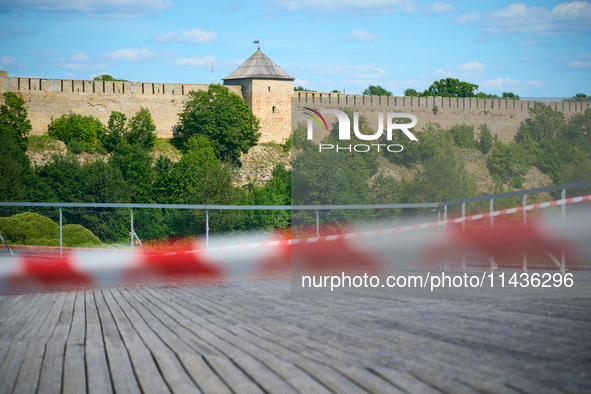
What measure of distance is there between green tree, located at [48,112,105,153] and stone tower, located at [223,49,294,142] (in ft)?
32.2

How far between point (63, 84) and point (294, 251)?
106 feet

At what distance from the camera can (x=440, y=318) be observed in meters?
2.44

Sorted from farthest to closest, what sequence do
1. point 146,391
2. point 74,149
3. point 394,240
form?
point 74,149, point 394,240, point 146,391

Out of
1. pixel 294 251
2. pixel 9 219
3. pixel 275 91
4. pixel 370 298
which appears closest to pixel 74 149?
pixel 275 91

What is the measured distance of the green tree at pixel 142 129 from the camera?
114 feet

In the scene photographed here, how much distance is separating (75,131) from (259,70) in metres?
12.0

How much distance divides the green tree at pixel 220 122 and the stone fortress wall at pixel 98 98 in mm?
792

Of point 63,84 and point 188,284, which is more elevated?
point 63,84

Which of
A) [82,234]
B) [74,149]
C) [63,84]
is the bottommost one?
[82,234]

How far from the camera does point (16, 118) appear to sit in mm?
32000

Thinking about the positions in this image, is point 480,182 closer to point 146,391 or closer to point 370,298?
point 370,298

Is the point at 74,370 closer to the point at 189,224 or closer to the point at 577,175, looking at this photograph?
the point at 189,224

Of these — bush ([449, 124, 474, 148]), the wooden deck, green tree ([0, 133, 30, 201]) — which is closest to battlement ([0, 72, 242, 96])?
green tree ([0, 133, 30, 201])

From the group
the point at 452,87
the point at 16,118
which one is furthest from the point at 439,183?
the point at 452,87
